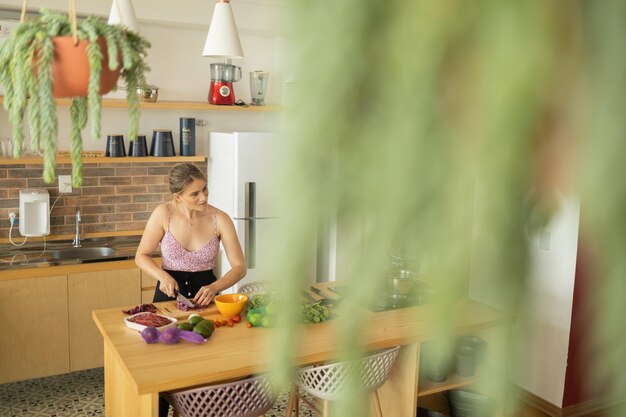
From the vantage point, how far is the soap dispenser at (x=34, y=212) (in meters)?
4.70

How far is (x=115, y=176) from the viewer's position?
17.2 ft

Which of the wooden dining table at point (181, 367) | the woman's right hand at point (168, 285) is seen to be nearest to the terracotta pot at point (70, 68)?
the wooden dining table at point (181, 367)

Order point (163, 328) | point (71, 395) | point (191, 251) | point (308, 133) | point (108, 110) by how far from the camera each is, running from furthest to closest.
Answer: point (108, 110)
point (71, 395)
point (191, 251)
point (163, 328)
point (308, 133)

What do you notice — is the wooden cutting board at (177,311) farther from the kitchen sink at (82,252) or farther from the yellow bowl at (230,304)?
the kitchen sink at (82,252)

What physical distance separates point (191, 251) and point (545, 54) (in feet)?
12.6

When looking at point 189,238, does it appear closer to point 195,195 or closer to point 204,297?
point 195,195

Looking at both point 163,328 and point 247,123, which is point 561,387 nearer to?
point 163,328

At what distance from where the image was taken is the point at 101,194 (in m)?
5.21

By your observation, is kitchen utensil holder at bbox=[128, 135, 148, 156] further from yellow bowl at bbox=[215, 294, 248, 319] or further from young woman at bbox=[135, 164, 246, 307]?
yellow bowl at bbox=[215, 294, 248, 319]

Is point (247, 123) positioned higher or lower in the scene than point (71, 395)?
higher

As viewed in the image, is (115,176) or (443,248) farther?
(115,176)

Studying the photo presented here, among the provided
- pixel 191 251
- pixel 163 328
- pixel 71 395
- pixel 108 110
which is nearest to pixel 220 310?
pixel 163 328

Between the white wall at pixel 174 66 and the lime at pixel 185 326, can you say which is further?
the white wall at pixel 174 66

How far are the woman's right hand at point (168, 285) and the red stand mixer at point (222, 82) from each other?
6.81 feet
